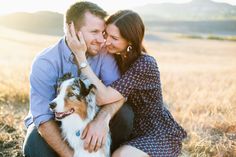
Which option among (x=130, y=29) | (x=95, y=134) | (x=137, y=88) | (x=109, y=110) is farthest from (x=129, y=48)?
(x=95, y=134)

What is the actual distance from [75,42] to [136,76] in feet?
2.27

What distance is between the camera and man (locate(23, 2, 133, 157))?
16.1 ft

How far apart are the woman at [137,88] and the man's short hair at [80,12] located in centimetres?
13

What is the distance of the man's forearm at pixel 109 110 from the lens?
16.0 ft

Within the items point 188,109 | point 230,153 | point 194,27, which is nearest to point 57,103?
point 230,153

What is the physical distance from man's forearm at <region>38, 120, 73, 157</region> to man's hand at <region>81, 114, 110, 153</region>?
21 centimetres

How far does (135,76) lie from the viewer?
16.1ft

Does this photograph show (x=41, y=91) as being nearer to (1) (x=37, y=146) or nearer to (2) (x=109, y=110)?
(1) (x=37, y=146)

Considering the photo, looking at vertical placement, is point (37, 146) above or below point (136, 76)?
below

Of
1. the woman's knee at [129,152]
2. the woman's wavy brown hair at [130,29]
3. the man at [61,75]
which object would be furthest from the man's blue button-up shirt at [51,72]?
the woman's knee at [129,152]

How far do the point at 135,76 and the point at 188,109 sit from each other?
3.30m

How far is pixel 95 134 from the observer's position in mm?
4871

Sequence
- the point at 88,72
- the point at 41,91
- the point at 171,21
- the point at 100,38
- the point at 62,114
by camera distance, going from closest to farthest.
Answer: the point at 62,114, the point at 88,72, the point at 41,91, the point at 100,38, the point at 171,21

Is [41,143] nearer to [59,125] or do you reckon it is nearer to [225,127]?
[59,125]
